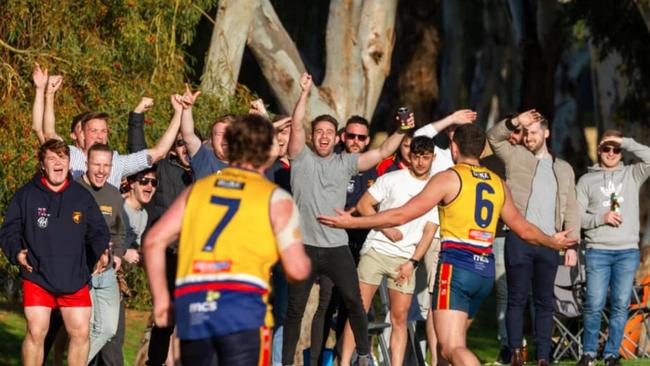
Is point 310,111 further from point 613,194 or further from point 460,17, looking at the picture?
point 460,17

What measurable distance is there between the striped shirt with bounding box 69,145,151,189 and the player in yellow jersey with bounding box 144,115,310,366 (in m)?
4.48

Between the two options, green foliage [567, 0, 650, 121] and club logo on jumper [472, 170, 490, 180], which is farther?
green foliage [567, 0, 650, 121]

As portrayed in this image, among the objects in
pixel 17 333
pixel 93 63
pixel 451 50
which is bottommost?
pixel 17 333

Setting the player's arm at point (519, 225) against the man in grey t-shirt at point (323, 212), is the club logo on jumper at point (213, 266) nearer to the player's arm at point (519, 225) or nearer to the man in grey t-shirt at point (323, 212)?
the player's arm at point (519, 225)

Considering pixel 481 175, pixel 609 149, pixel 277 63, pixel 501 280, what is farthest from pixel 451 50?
pixel 481 175

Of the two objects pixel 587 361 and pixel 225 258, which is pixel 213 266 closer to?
pixel 225 258

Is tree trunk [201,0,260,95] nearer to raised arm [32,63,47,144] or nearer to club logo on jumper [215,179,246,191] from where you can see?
raised arm [32,63,47,144]

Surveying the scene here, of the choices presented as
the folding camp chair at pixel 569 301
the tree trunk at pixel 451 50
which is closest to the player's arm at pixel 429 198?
the folding camp chair at pixel 569 301

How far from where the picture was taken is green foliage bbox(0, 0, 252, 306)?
1717cm

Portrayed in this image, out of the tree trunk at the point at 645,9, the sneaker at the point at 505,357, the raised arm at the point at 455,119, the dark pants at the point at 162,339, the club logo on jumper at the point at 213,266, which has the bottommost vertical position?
the sneaker at the point at 505,357

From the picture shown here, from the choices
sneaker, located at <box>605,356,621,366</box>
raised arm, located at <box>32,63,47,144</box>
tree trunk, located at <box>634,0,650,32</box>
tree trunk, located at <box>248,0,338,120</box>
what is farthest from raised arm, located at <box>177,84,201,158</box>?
tree trunk, located at <box>634,0,650,32</box>

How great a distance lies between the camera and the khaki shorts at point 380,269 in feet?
45.4

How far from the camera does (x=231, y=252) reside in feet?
27.6

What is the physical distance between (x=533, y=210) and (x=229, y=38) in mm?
6991
